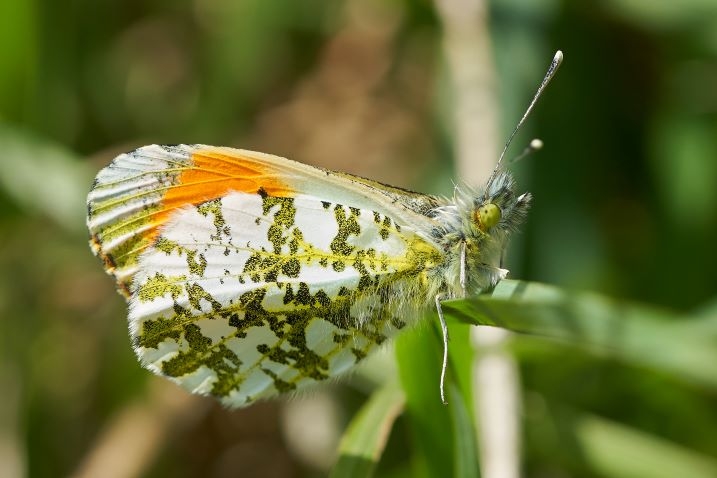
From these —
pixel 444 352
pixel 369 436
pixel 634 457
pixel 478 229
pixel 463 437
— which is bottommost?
pixel 634 457

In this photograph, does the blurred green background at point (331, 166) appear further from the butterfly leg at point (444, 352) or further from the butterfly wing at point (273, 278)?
the butterfly leg at point (444, 352)

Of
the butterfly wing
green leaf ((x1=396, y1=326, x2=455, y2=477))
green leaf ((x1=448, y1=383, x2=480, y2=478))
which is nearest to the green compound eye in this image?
the butterfly wing

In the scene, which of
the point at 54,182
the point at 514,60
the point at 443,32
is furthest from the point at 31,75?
the point at 514,60

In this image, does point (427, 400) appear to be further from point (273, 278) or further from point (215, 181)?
point (215, 181)

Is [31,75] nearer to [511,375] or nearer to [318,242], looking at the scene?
[318,242]

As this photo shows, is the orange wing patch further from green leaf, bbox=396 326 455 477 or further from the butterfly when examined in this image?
green leaf, bbox=396 326 455 477

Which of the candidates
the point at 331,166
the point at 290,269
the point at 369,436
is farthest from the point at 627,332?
the point at 331,166

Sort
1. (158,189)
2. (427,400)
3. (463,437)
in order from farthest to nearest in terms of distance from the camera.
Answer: (158,189), (427,400), (463,437)
